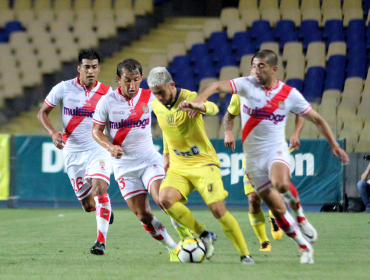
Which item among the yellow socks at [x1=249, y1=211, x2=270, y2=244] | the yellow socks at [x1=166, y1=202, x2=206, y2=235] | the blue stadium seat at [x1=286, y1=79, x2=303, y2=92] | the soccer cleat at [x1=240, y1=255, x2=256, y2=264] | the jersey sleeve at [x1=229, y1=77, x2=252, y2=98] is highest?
the jersey sleeve at [x1=229, y1=77, x2=252, y2=98]

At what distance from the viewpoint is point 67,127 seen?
7434 mm

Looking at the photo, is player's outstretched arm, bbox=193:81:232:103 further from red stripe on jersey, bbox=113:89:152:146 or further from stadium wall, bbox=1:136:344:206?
stadium wall, bbox=1:136:344:206

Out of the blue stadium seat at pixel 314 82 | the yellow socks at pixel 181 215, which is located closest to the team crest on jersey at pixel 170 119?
the yellow socks at pixel 181 215

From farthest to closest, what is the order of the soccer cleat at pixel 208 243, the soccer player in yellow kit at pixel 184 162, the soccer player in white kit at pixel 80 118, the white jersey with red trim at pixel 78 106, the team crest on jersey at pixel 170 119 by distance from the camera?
the white jersey with red trim at pixel 78 106 < the soccer player in white kit at pixel 80 118 < the team crest on jersey at pixel 170 119 < the soccer cleat at pixel 208 243 < the soccer player in yellow kit at pixel 184 162

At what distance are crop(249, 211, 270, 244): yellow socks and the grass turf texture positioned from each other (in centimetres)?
19

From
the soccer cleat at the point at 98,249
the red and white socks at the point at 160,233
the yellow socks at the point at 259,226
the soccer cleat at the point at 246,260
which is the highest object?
the soccer cleat at the point at 246,260

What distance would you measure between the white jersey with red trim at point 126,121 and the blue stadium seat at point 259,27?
10.4 metres

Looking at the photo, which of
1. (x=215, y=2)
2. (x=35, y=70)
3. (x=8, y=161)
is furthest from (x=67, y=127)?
(x=215, y=2)

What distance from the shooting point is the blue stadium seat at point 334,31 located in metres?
15.2

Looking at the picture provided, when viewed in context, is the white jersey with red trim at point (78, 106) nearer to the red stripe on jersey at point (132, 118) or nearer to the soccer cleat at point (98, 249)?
the red stripe on jersey at point (132, 118)

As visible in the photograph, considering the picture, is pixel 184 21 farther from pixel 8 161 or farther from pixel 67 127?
pixel 67 127

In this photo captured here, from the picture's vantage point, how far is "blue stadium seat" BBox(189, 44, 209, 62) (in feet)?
52.7

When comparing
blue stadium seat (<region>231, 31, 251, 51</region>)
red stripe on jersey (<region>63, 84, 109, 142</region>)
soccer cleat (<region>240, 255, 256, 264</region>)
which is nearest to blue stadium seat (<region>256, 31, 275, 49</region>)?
blue stadium seat (<region>231, 31, 251, 51</region>)

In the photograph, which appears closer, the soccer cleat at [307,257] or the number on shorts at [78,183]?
the soccer cleat at [307,257]
